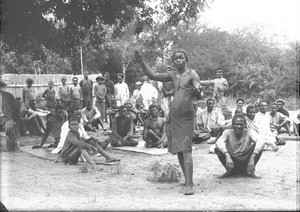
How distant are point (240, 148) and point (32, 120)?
23.4 ft

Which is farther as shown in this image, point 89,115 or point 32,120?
point 89,115

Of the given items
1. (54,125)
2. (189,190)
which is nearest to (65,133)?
(54,125)

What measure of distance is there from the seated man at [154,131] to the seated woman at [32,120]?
3.46 metres

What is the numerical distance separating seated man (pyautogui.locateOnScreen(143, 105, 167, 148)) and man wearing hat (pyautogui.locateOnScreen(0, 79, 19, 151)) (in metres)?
2.90

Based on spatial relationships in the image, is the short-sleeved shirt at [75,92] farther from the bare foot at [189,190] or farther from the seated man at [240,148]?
the bare foot at [189,190]

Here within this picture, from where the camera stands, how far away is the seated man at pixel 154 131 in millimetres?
9500

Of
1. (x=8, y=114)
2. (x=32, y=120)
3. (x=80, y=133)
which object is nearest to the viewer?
(x=80, y=133)

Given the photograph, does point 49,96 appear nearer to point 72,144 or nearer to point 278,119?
point 72,144

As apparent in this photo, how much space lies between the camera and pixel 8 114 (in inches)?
365

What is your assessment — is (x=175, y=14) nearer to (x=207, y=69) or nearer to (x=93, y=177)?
(x=93, y=177)

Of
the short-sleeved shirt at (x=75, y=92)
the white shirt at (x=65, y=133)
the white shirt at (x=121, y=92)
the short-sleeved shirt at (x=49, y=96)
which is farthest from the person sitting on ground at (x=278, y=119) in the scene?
the short-sleeved shirt at (x=49, y=96)

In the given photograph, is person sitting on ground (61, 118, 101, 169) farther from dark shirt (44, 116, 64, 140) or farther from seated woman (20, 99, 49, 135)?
seated woman (20, 99, 49, 135)

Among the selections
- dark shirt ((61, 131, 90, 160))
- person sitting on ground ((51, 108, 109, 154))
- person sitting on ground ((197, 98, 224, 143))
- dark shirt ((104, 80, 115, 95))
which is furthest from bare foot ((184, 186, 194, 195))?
dark shirt ((104, 80, 115, 95))

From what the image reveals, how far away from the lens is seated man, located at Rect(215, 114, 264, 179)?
248 inches
